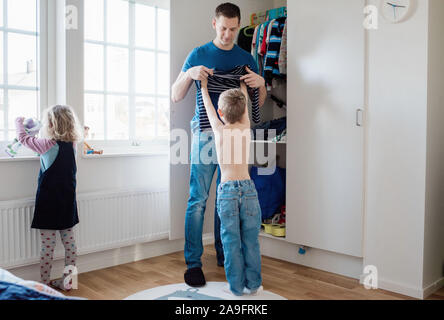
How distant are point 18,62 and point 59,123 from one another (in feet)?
1.71

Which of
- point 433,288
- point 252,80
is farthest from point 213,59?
point 433,288

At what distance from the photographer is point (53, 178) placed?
2232 millimetres

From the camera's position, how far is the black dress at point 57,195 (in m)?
2.21

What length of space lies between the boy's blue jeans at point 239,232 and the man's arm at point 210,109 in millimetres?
321

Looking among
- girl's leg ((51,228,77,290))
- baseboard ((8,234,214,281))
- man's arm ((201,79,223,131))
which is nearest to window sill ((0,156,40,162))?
girl's leg ((51,228,77,290))

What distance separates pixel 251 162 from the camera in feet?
10.8

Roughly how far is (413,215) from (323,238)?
58 centimetres

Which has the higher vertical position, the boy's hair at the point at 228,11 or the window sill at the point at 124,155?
the boy's hair at the point at 228,11

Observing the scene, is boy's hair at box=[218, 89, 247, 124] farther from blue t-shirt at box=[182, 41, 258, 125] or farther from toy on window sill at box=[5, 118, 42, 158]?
toy on window sill at box=[5, 118, 42, 158]

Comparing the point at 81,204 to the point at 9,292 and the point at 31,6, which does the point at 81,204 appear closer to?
the point at 31,6

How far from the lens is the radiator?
2.24 metres

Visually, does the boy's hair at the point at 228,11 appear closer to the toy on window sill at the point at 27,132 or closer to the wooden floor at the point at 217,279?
the toy on window sill at the point at 27,132

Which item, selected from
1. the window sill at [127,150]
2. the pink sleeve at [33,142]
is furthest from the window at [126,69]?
the pink sleeve at [33,142]

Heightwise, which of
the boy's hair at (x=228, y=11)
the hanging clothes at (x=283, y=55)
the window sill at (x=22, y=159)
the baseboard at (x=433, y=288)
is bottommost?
the baseboard at (x=433, y=288)
